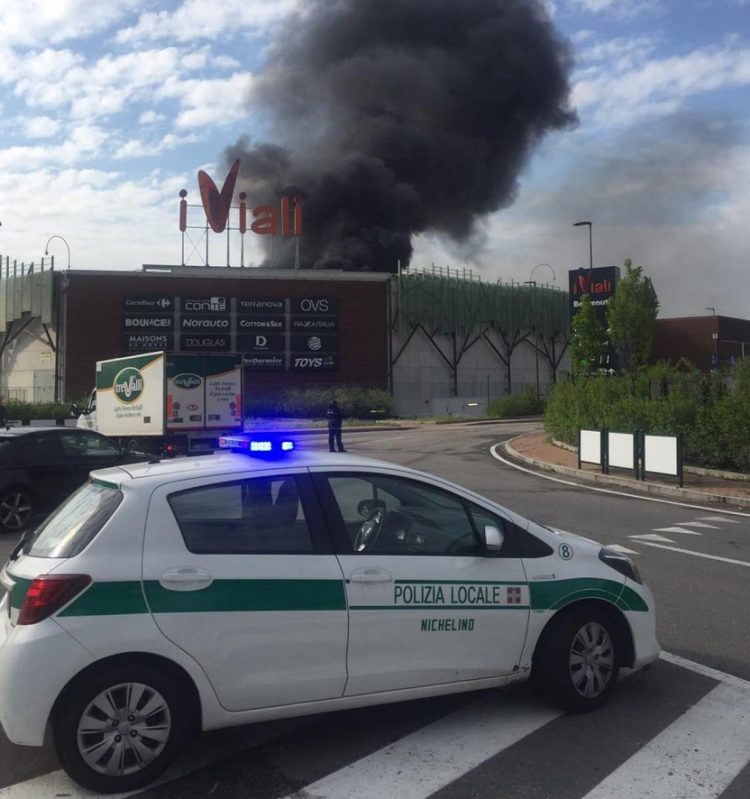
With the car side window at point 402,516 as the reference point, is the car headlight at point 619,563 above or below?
below

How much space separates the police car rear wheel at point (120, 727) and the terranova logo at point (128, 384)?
58.7ft

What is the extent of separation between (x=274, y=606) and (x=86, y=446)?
26.9 feet

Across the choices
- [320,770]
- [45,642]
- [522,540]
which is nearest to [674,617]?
[522,540]

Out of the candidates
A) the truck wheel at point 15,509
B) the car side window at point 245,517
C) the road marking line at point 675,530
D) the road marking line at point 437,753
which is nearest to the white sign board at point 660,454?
the road marking line at point 675,530

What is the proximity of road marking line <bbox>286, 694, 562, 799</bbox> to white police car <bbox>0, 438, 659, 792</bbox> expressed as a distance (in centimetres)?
23

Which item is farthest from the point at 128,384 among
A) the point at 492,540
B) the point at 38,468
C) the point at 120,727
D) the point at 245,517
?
the point at 120,727

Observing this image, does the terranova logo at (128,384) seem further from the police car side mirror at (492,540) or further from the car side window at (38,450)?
the police car side mirror at (492,540)

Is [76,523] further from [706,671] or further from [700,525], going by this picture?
[700,525]

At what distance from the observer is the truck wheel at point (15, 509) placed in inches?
413

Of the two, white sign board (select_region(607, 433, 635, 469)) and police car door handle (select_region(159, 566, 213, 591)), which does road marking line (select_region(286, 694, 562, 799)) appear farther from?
white sign board (select_region(607, 433, 635, 469))

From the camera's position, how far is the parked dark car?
10.5 meters

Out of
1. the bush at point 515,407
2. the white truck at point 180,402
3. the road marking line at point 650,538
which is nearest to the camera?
the road marking line at point 650,538

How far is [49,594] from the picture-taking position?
3.66 m

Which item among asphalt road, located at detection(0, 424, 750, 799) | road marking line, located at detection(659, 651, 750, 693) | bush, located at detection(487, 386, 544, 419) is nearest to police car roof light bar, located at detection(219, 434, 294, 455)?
asphalt road, located at detection(0, 424, 750, 799)
